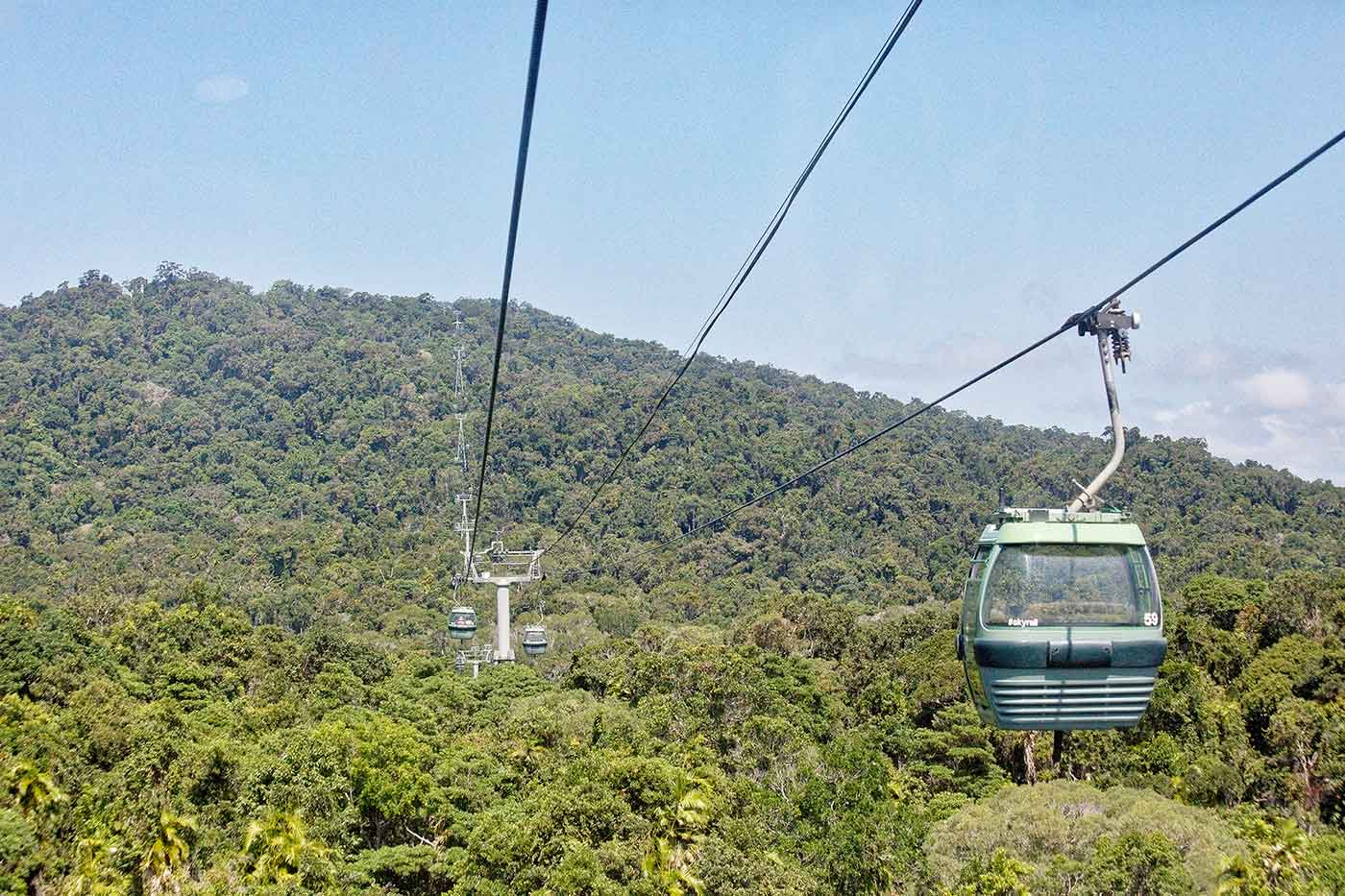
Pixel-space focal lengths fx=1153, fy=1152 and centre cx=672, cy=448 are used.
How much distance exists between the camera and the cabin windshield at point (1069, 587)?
7531 mm

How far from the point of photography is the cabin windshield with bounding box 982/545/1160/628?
24.7 feet

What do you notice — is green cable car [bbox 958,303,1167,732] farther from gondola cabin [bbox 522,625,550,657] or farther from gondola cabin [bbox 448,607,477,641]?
gondola cabin [bbox 522,625,550,657]

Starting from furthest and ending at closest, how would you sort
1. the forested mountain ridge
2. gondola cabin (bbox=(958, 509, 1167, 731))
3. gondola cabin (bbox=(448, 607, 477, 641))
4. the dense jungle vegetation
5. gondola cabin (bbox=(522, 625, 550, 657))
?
the forested mountain ridge → gondola cabin (bbox=(522, 625, 550, 657)) → gondola cabin (bbox=(448, 607, 477, 641)) → the dense jungle vegetation → gondola cabin (bbox=(958, 509, 1167, 731))

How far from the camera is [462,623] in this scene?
28.2 metres

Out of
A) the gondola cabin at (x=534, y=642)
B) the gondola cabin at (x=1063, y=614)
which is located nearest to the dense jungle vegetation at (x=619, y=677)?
the gondola cabin at (x=534, y=642)

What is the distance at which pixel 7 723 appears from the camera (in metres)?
25.7

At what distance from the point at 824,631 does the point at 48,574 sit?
44.8 m

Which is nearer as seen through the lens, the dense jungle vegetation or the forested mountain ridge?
the dense jungle vegetation

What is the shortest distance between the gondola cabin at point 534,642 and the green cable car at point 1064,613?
23111 mm

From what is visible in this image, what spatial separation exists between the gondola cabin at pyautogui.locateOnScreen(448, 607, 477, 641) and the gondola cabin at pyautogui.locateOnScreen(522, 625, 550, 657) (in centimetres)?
215

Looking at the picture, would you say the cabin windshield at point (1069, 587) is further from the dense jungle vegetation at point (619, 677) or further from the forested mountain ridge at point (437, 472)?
the forested mountain ridge at point (437, 472)

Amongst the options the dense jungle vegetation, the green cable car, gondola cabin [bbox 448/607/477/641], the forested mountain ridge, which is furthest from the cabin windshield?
the forested mountain ridge

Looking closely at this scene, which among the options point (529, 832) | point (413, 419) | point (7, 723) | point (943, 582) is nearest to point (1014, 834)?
point (529, 832)

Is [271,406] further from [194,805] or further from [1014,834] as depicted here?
[1014,834]
